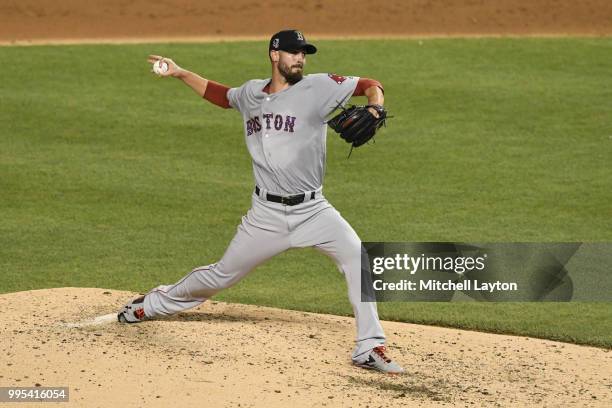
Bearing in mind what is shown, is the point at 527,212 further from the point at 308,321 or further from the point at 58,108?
the point at 58,108

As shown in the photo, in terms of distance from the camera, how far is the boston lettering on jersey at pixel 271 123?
262 inches

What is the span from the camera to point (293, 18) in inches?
716

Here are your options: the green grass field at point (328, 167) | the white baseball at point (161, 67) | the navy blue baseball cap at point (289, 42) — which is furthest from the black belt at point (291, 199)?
the green grass field at point (328, 167)

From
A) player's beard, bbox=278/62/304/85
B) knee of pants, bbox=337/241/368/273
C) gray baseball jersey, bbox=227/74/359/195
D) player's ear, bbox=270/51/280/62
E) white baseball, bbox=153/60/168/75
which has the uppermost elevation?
player's ear, bbox=270/51/280/62

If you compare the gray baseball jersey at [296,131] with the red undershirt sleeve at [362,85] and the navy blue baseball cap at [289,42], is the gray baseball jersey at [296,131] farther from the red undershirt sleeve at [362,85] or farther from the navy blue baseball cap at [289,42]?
the navy blue baseball cap at [289,42]

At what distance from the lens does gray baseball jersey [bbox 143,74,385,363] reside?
6641 millimetres

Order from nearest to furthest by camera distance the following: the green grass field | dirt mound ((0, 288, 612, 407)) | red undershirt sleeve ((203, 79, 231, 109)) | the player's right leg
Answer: dirt mound ((0, 288, 612, 407))
the player's right leg
red undershirt sleeve ((203, 79, 231, 109))
the green grass field

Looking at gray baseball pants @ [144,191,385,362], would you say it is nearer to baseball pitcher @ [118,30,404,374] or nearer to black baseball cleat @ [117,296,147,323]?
baseball pitcher @ [118,30,404,374]

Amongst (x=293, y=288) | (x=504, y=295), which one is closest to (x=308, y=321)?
(x=293, y=288)

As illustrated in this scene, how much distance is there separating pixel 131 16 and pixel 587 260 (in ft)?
34.0

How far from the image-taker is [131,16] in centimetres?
1773

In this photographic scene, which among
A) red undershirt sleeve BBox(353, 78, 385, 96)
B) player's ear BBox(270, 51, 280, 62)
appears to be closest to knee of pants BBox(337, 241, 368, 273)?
red undershirt sleeve BBox(353, 78, 385, 96)

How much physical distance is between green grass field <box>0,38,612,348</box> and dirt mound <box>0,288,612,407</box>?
27.7 inches

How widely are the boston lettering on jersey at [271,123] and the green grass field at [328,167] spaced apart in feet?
5.68
